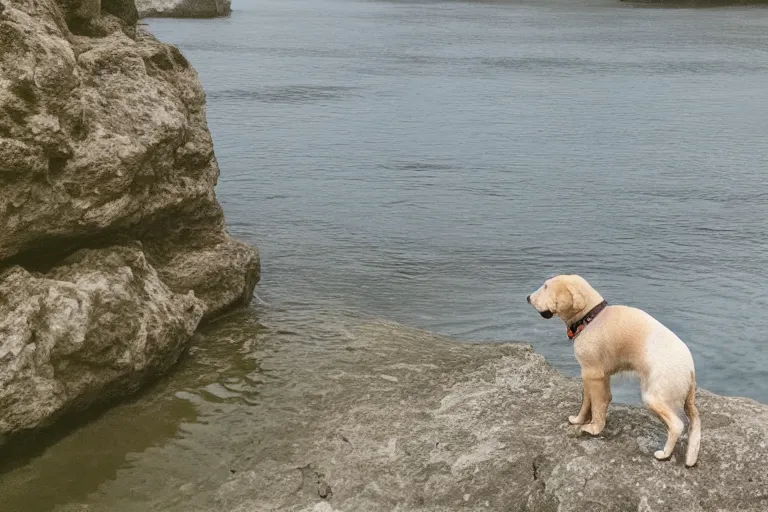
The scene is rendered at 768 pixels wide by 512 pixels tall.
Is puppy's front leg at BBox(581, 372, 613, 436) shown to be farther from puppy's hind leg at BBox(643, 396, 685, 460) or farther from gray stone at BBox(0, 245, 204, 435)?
gray stone at BBox(0, 245, 204, 435)

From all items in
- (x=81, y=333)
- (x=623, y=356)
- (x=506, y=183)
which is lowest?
(x=506, y=183)

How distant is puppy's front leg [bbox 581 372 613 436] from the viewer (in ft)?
21.5

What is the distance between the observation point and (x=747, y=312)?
10.6m

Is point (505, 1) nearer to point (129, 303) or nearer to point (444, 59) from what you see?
point (444, 59)

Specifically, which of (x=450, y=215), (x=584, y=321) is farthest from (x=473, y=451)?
(x=450, y=215)

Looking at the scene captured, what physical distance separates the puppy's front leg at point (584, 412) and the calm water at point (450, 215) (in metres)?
0.80

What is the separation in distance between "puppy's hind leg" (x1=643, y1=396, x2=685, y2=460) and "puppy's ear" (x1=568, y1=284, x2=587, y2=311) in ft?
2.48

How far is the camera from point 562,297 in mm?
6586

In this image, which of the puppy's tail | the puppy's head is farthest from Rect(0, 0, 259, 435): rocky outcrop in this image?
the puppy's tail

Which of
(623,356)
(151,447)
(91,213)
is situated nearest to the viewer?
(623,356)

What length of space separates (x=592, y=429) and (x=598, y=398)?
212mm

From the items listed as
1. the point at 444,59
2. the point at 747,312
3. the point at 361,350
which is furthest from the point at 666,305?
the point at 444,59

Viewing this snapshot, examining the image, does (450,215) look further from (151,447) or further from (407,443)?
(151,447)

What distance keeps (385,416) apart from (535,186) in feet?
31.1
